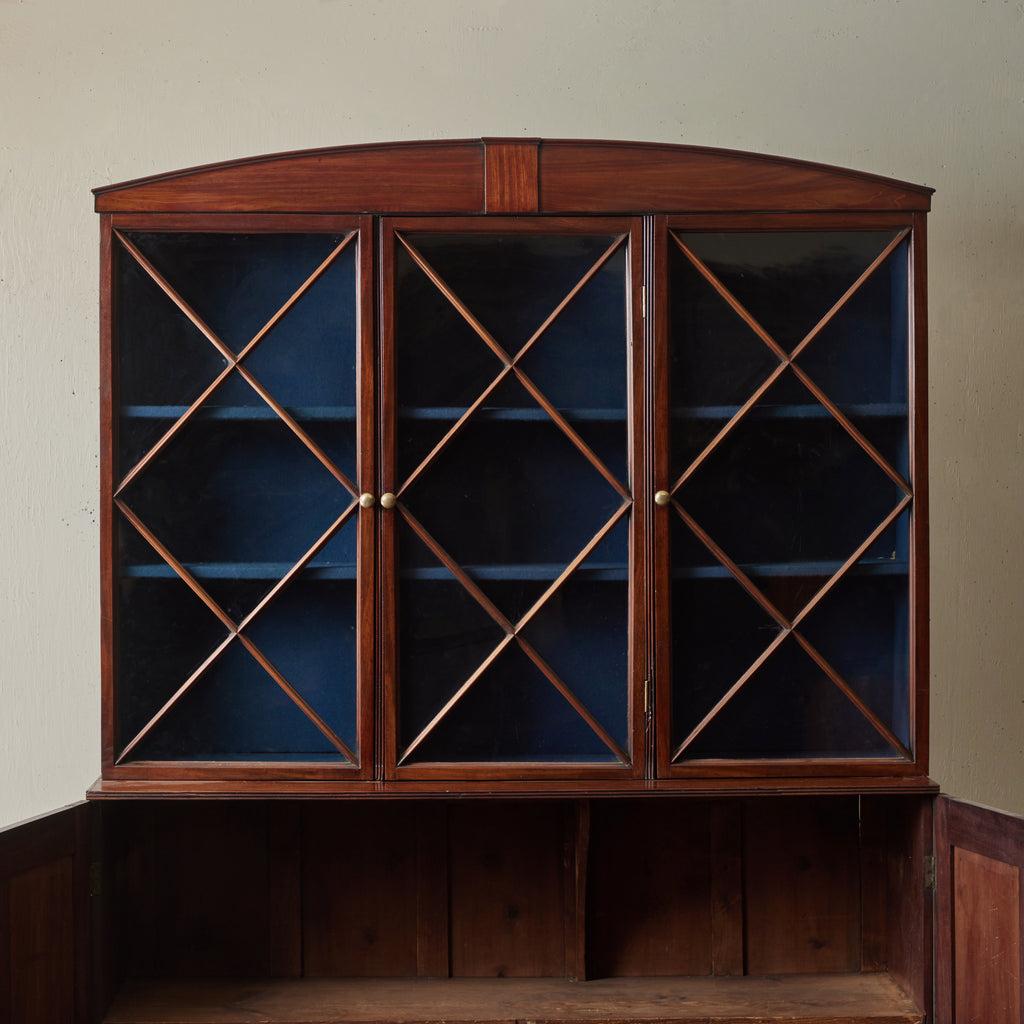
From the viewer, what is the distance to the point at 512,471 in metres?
1.59

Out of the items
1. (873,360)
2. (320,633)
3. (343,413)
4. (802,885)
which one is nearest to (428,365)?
(343,413)

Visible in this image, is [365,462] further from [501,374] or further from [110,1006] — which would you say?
[110,1006]

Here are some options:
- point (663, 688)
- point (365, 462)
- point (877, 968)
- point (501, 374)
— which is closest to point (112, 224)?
point (365, 462)

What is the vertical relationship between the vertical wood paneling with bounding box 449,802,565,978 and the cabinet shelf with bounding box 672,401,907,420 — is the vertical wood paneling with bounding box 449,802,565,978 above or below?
below

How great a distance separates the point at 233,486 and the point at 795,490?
3.06 ft

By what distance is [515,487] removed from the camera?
1.59 m

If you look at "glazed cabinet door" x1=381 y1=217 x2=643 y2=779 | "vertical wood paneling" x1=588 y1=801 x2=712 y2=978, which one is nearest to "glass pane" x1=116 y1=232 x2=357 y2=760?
"glazed cabinet door" x1=381 y1=217 x2=643 y2=779

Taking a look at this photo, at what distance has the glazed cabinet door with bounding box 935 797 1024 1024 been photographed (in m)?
1.42

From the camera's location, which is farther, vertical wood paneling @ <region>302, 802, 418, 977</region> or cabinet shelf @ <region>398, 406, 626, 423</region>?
vertical wood paneling @ <region>302, 802, 418, 977</region>

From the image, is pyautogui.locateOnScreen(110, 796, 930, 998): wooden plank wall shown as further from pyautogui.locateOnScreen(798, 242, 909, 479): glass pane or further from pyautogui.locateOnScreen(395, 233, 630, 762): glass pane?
pyautogui.locateOnScreen(798, 242, 909, 479): glass pane

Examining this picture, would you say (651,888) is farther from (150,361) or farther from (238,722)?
(150,361)

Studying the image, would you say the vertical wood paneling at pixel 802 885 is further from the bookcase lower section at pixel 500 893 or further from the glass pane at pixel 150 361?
the glass pane at pixel 150 361

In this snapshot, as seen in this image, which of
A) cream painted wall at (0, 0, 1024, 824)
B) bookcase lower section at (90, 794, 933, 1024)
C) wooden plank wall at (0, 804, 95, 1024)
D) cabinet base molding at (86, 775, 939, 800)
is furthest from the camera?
cream painted wall at (0, 0, 1024, 824)

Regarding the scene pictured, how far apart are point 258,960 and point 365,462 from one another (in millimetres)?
994
